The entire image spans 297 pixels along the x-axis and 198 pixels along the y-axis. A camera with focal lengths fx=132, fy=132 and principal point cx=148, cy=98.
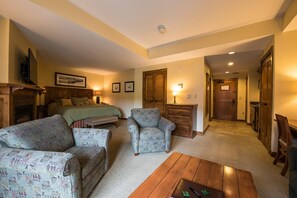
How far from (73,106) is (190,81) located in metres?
4.28

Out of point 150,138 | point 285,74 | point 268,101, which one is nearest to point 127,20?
point 150,138

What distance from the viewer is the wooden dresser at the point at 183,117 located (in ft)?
12.3

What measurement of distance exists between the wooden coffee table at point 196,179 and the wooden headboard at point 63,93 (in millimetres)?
5783

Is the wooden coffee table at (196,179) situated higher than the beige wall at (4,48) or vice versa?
the beige wall at (4,48)

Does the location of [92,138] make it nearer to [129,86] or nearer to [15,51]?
[15,51]

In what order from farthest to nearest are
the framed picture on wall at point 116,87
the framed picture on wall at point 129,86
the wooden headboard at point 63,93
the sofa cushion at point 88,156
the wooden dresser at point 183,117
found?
1. the framed picture on wall at point 116,87
2. the framed picture on wall at point 129,86
3. the wooden headboard at point 63,93
4. the wooden dresser at point 183,117
5. the sofa cushion at point 88,156

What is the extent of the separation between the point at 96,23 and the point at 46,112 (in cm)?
442

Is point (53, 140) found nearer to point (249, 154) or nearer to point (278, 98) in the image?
point (249, 154)

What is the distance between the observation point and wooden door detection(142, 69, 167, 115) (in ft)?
16.1

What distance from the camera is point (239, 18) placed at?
2.52m

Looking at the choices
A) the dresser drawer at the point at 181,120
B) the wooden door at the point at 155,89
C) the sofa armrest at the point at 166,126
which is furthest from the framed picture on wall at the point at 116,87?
the sofa armrest at the point at 166,126

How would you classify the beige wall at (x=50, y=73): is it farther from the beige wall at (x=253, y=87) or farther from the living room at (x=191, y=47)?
the beige wall at (x=253, y=87)

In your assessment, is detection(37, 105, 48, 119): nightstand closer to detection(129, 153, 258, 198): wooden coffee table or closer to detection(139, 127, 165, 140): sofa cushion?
detection(139, 127, 165, 140): sofa cushion

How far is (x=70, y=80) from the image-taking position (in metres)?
6.07
